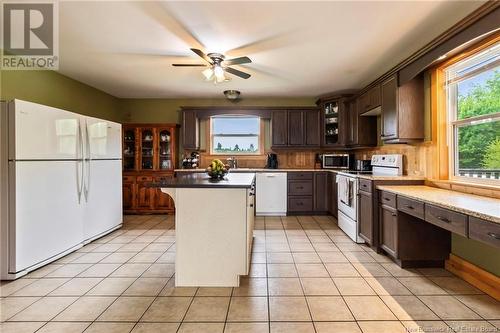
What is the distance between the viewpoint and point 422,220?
2.91 metres

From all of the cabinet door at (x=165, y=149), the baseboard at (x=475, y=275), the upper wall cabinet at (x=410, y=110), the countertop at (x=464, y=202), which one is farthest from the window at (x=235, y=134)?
the baseboard at (x=475, y=275)

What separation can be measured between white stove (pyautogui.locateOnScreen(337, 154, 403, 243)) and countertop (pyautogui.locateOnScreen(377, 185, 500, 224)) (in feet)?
3.08

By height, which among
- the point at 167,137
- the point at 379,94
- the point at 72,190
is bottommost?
the point at 72,190

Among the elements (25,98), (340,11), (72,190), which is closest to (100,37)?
(25,98)

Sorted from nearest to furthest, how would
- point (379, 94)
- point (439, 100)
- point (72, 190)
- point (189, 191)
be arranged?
point (189, 191) < point (439, 100) < point (72, 190) < point (379, 94)

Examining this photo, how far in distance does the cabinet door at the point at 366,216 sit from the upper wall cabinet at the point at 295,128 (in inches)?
85.6

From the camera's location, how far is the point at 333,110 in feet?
18.0

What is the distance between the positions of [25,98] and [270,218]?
420 centimetres

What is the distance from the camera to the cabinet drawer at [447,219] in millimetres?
1955

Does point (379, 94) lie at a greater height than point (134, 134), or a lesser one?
greater

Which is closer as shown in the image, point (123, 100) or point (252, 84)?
point (252, 84)

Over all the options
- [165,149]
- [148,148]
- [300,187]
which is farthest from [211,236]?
[148,148]

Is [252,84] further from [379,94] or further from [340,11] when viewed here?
[340,11]

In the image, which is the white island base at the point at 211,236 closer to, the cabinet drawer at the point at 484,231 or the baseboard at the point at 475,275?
the cabinet drawer at the point at 484,231
